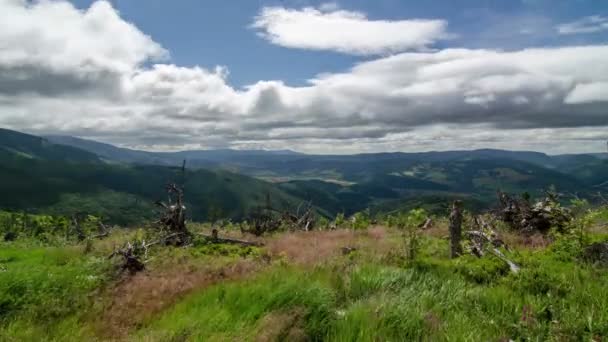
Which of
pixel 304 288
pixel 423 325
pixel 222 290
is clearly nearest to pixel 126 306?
pixel 222 290

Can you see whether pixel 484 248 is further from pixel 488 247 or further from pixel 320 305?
pixel 320 305

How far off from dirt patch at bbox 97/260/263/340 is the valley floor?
→ 0.10 ft

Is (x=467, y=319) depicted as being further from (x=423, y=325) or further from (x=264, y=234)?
(x=264, y=234)

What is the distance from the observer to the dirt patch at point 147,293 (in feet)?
22.7

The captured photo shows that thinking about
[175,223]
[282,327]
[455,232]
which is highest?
[282,327]

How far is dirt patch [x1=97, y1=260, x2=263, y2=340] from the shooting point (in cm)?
691

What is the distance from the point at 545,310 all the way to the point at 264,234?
20656 millimetres

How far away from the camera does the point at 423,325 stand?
20.3ft

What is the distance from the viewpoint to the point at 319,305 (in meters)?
6.69

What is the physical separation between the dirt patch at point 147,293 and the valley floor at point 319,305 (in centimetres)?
3

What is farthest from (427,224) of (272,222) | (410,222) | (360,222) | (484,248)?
(484,248)

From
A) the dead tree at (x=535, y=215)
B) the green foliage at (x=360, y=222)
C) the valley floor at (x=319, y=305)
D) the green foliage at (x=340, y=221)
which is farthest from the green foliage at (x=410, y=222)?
the valley floor at (x=319, y=305)

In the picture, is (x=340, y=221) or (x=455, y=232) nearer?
(x=455, y=232)

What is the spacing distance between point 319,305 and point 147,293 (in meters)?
3.97
